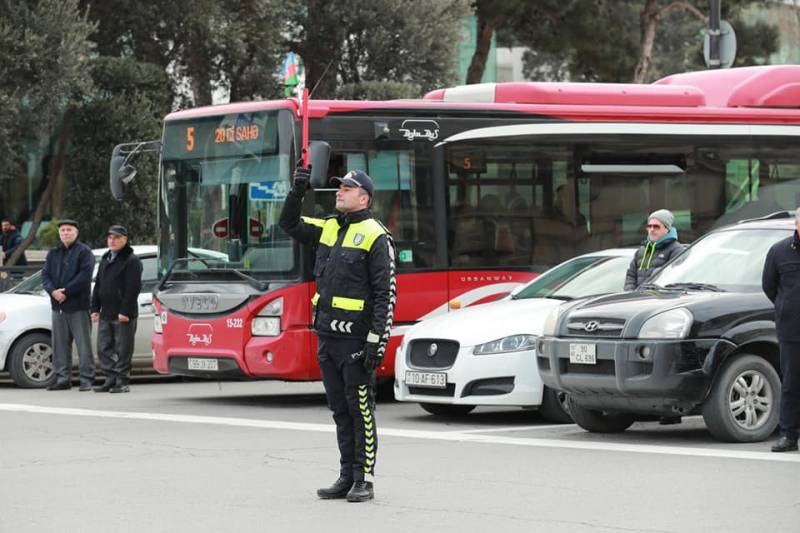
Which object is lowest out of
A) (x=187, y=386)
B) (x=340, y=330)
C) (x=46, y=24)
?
(x=187, y=386)

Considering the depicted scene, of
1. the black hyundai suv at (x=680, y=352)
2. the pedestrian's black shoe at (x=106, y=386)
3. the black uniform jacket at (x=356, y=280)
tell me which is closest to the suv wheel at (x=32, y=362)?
the pedestrian's black shoe at (x=106, y=386)

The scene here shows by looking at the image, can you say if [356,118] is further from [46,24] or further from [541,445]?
[46,24]

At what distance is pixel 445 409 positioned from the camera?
47.5 feet

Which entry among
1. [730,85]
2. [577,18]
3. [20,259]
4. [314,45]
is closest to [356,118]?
[730,85]

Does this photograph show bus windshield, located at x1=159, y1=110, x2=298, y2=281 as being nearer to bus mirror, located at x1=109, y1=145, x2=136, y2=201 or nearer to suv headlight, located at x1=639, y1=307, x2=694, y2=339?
bus mirror, located at x1=109, y1=145, x2=136, y2=201

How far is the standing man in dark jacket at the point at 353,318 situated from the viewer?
900cm

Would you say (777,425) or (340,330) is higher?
(340,330)

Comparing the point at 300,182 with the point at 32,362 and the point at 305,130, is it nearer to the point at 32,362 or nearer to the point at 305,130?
the point at 305,130

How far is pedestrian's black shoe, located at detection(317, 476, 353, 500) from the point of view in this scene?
9117 mm

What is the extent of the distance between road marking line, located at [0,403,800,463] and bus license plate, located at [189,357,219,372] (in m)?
1.06

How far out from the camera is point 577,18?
134ft

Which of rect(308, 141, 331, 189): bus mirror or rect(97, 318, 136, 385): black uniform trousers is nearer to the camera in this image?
rect(308, 141, 331, 189): bus mirror

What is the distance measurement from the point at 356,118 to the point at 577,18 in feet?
86.2

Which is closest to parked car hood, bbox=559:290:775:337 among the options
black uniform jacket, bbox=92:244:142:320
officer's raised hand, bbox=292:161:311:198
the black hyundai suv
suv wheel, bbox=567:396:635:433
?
the black hyundai suv
